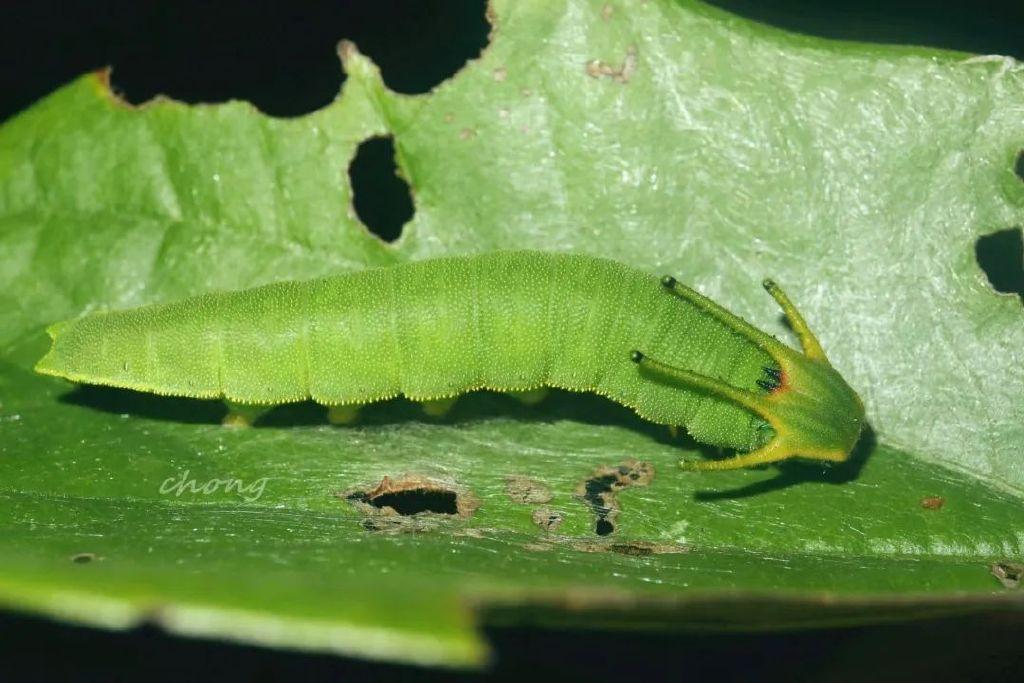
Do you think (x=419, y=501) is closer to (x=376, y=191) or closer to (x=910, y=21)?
(x=376, y=191)

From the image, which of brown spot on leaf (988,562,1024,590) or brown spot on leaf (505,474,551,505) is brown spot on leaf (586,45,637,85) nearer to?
brown spot on leaf (505,474,551,505)

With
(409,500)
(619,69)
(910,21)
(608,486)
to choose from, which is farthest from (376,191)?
(910,21)

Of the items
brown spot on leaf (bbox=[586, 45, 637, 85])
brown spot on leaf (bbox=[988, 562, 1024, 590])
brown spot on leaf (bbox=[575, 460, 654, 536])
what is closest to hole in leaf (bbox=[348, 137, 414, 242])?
brown spot on leaf (bbox=[586, 45, 637, 85])

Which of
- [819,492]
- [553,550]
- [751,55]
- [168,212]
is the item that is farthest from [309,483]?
[751,55]

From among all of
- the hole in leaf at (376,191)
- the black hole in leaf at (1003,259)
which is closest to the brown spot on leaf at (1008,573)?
the black hole in leaf at (1003,259)

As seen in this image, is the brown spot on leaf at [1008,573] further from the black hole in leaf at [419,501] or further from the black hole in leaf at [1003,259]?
the black hole in leaf at [419,501]

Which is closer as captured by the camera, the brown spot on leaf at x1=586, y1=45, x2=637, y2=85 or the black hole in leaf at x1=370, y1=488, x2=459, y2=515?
the black hole in leaf at x1=370, y1=488, x2=459, y2=515
